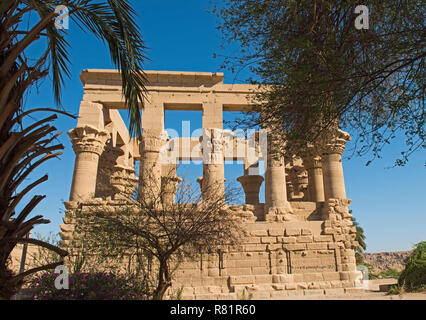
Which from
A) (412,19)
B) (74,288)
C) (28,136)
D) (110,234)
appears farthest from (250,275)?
(28,136)

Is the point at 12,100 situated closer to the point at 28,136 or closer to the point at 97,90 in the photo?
the point at 28,136

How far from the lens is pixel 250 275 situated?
43.8ft

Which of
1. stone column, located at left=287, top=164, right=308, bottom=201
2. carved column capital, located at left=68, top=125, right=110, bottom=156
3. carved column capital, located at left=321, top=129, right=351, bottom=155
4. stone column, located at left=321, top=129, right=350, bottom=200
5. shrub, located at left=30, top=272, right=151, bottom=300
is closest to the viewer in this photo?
shrub, located at left=30, top=272, right=151, bottom=300

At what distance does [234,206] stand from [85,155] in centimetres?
734

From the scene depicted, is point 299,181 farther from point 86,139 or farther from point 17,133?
point 17,133

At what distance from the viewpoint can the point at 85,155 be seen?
1477cm

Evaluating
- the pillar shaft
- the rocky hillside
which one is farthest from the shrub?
the rocky hillside

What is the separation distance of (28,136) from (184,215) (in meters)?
6.59

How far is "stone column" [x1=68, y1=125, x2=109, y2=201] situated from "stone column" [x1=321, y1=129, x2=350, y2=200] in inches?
429

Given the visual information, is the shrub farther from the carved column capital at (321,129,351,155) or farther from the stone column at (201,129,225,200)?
the carved column capital at (321,129,351,155)

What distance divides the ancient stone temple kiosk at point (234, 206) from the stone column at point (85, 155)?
0.04 metres

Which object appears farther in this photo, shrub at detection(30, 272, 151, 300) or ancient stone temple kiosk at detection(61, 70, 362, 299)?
ancient stone temple kiosk at detection(61, 70, 362, 299)

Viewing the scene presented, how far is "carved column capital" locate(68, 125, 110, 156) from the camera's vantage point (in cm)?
1471

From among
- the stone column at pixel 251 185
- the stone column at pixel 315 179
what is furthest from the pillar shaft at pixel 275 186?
the stone column at pixel 251 185
